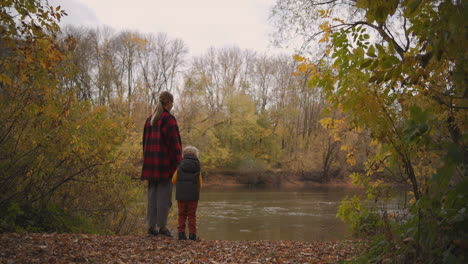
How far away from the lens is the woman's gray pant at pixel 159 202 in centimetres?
582

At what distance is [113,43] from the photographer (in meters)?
36.6

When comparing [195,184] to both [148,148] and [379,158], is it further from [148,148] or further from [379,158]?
[379,158]

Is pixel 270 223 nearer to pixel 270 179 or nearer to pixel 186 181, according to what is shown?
pixel 186 181

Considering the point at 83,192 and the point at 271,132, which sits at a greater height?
the point at 271,132

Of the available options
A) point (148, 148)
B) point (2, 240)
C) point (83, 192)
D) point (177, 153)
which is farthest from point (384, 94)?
point (83, 192)

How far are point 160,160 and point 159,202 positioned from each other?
2.10 feet

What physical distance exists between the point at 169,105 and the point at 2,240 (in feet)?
9.30

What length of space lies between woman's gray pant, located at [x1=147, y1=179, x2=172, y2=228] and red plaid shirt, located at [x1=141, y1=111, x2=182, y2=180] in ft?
0.61

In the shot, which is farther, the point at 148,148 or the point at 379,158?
the point at 148,148

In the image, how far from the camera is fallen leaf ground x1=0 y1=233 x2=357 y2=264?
4.04m

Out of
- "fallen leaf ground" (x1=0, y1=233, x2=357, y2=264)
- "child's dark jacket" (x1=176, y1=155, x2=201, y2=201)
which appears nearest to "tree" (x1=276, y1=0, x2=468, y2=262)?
"fallen leaf ground" (x1=0, y1=233, x2=357, y2=264)

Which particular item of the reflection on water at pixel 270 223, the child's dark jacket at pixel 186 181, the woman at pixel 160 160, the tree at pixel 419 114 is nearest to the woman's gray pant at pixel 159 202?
the woman at pixel 160 160

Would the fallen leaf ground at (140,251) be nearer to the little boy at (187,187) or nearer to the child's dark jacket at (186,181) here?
the little boy at (187,187)

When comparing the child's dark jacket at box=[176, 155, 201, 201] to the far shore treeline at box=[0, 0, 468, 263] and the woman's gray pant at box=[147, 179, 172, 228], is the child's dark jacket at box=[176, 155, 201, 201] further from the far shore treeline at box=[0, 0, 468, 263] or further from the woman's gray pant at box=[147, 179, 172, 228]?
the far shore treeline at box=[0, 0, 468, 263]
